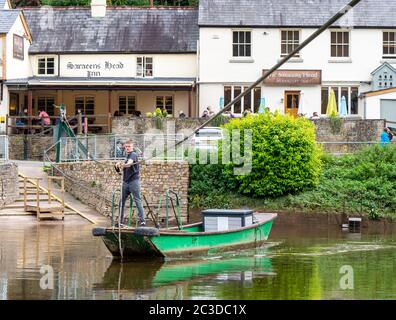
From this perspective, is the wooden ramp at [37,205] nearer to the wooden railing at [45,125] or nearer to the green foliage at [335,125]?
the wooden railing at [45,125]

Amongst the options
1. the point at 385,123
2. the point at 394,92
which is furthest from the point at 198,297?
the point at 394,92

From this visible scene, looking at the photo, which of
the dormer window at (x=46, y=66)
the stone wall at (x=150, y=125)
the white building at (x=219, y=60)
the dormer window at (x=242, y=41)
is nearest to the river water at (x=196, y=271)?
the stone wall at (x=150, y=125)

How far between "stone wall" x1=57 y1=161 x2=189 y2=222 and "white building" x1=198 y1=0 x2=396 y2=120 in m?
13.7

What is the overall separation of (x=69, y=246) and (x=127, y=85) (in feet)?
81.6

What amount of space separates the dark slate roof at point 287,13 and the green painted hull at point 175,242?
86.3ft

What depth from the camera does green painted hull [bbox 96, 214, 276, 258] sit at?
22234mm

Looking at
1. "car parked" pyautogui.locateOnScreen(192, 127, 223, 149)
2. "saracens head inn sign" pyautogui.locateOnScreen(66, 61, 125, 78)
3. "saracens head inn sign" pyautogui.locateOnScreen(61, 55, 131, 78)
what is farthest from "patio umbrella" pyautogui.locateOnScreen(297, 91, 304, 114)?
"saracens head inn sign" pyautogui.locateOnScreen(66, 61, 125, 78)

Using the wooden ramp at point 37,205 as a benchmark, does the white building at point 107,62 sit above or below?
above

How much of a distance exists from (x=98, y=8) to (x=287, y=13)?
10.1 m

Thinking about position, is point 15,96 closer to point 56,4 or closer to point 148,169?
point 56,4

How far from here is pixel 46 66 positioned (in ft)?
171

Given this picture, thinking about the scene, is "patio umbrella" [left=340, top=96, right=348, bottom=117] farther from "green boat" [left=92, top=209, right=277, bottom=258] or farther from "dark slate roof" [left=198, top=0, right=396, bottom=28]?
"green boat" [left=92, top=209, right=277, bottom=258]

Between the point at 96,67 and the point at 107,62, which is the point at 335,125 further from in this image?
the point at 96,67

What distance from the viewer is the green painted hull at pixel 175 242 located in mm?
22234
